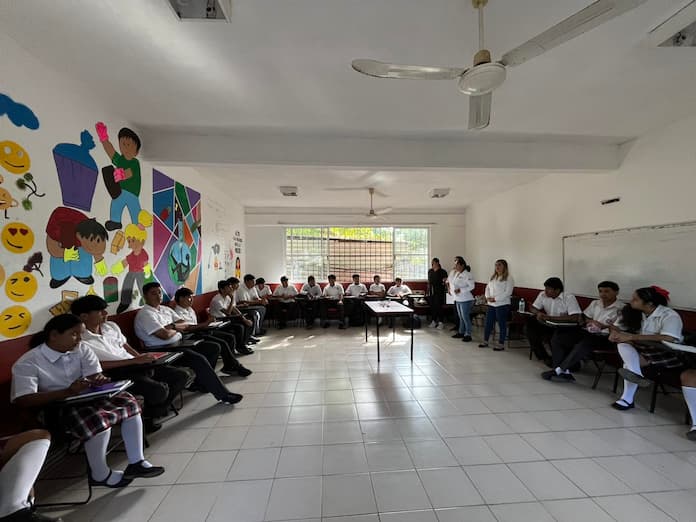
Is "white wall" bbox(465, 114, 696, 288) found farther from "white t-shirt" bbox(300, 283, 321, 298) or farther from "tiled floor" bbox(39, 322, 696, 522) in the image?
"white t-shirt" bbox(300, 283, 321, 298)

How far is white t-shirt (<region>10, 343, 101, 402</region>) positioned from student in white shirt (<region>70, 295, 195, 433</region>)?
284mm

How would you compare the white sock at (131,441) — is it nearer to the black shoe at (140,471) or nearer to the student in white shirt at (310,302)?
the black shoe at (140,471)

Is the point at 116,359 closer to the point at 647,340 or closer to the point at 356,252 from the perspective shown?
the point at 647,340

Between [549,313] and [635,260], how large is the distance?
3.92 ft

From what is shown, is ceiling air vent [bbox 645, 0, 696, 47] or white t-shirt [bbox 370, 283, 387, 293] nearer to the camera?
ceiling air vent [bbox 645, 0, 696, 47]

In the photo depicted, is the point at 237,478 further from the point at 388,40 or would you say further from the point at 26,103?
the point at 388,40

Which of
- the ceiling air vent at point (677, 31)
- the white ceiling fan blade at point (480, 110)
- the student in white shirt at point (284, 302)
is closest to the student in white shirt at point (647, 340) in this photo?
the ceiling air vent at point (677, 31)

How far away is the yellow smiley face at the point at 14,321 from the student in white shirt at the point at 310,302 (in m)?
5.27

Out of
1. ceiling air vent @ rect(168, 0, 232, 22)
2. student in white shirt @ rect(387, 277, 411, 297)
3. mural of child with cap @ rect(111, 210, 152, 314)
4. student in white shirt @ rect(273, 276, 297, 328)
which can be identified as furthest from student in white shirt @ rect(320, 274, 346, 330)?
ceiling air vent @ rect(168, 0, 232, 22)

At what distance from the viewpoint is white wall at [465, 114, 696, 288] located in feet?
11.2

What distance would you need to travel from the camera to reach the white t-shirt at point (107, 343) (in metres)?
2.46

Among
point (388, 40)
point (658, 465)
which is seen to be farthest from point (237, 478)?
point (388, 40)

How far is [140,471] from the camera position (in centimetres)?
216

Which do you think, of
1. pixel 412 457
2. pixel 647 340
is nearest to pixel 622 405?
pixel 647 340
